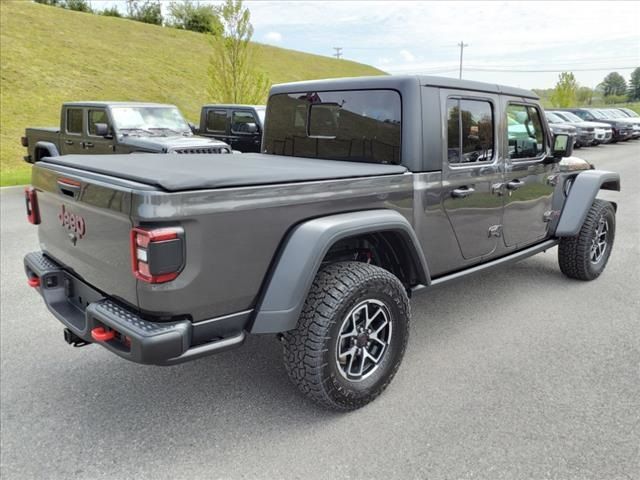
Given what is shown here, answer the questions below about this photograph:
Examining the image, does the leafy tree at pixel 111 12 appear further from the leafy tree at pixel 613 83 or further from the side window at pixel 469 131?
the leafy tree at pixel 613 83

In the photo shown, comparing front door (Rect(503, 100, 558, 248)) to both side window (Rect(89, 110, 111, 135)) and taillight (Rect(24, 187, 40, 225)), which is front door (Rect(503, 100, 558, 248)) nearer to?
taillight (Rect(24, 187, 40, 225))

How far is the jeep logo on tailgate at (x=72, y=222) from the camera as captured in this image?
105 inches

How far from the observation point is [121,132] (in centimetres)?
920

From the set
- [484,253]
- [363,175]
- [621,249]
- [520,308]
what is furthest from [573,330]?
[621,249]

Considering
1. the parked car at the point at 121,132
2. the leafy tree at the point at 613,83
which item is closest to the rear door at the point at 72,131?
the parked car at the point at 121,132

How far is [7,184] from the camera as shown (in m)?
11.9

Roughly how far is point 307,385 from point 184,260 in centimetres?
99

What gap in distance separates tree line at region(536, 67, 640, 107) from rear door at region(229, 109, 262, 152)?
3081cm

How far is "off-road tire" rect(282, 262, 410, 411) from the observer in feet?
8.76

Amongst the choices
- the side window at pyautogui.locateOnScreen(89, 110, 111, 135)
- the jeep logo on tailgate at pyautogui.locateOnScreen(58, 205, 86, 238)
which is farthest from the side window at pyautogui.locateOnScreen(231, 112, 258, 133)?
the jeep logo on tailgate at pyautogui.locateOnScreen(58, 205, 86, 238)

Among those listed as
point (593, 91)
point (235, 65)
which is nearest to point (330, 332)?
point (235, 65)

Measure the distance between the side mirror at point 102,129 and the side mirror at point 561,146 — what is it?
7.38 metres

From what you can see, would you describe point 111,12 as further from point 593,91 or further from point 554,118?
point 593,91

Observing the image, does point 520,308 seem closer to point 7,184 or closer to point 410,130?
point 410,130
